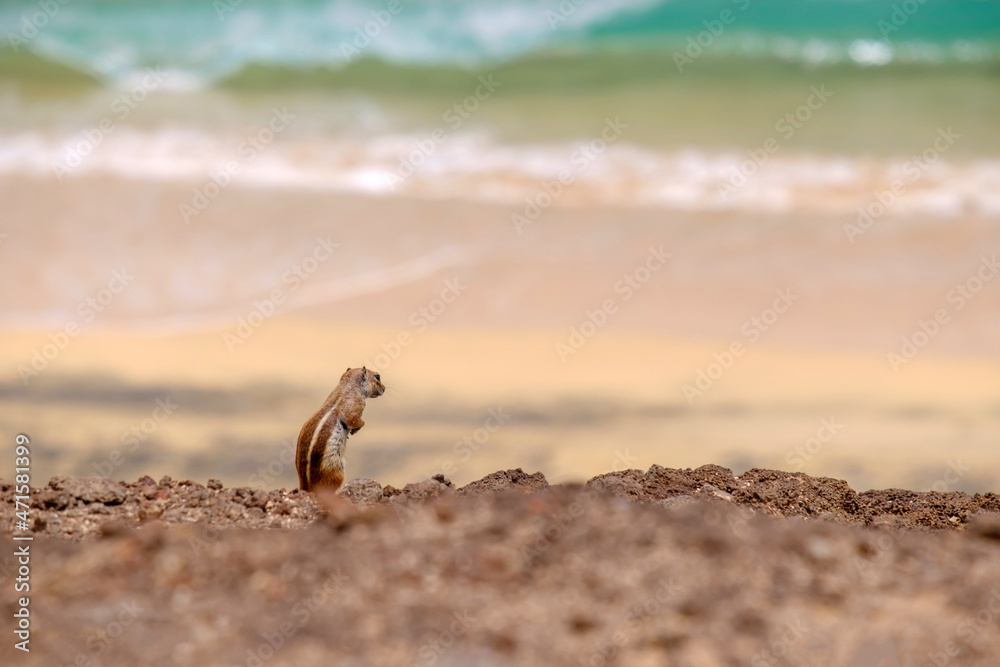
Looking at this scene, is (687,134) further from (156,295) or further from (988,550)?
(988,550)

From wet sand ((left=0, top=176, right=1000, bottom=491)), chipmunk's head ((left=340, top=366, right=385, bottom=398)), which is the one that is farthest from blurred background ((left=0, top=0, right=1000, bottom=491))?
chipmunk's head ((left=340, top=366, right=385, bottom=398))

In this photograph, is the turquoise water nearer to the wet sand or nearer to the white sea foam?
the white sea foam

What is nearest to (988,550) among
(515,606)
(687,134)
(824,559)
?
(824,559)

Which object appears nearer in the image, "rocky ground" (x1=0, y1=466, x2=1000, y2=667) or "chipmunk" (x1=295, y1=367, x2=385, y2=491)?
"rocky ground" (x1=0, y1=466, x2=1000, y2=667)

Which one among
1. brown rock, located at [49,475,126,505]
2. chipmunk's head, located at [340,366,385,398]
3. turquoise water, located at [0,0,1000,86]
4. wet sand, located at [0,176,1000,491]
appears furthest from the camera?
turquoise water, located at [0,0,1000,86]

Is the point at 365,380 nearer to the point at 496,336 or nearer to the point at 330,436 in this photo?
the point at 330,436

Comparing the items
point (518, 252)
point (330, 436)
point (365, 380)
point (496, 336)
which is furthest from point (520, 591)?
point (518, 252)

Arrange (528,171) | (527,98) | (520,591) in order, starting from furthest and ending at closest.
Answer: (527,98) < (528,171) < (520,591)
